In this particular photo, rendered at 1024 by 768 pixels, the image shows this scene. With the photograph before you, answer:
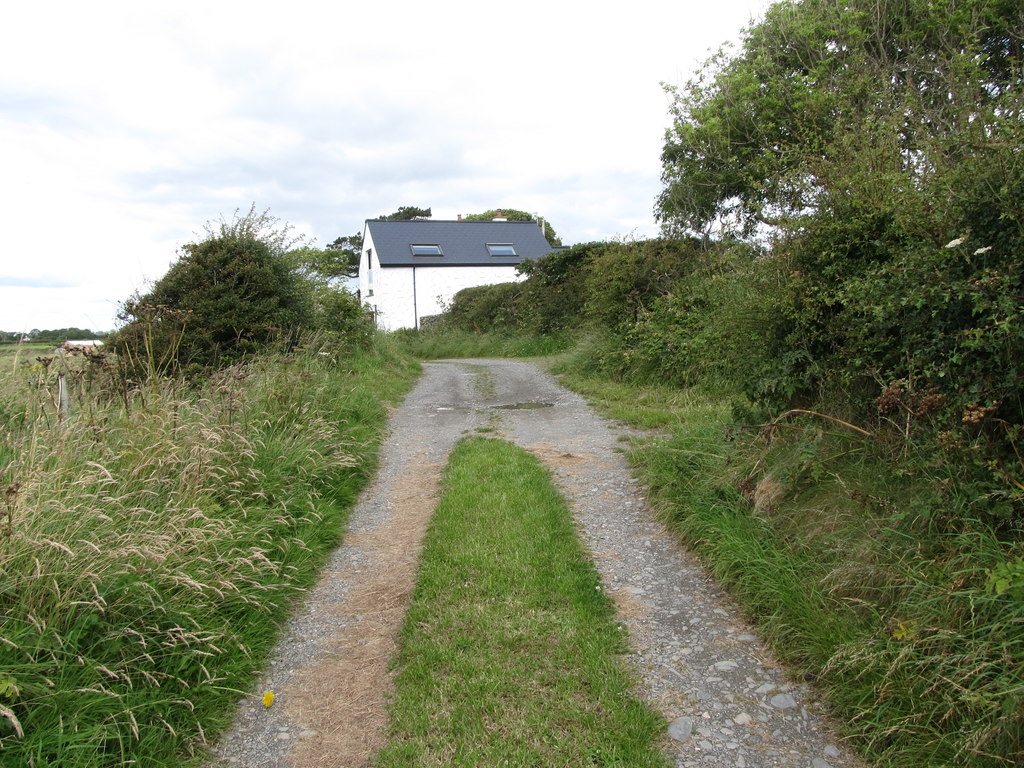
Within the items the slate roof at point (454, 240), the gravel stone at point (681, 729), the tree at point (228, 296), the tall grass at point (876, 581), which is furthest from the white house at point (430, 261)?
the gravel stone at point (681, 729)

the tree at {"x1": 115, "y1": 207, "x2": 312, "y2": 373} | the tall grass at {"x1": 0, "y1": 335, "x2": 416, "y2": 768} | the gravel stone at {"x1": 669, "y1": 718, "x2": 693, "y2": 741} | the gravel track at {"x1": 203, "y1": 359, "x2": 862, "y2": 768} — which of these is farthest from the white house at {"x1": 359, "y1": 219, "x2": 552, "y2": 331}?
the gravel stone at {"x1": 669, "y1": 718, "x2": 693, "y2": 741}

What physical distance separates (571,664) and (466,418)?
22.6 feet

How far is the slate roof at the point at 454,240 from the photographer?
3734 centimetres

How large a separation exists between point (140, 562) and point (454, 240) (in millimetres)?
37326

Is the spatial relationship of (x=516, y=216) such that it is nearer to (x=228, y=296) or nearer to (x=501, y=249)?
(x=501, y=249)

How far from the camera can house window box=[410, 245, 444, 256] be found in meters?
37.7

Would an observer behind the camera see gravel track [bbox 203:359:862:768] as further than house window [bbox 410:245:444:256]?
No

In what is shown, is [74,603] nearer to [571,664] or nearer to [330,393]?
[571,664]

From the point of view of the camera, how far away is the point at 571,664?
10.8 feet

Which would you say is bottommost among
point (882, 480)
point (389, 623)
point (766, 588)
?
point (389, 623)

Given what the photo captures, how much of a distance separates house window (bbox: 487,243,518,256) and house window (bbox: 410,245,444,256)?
312 cm

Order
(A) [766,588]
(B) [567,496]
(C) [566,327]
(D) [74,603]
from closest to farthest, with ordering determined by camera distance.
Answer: (D) [74,603] → (A) [766,588] → (B) [567,496] → (C) [566,327]

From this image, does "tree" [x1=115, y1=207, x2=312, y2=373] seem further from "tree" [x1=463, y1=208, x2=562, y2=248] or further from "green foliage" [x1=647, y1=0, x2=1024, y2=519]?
"tree" [x1=463, y1=208, x2=562, y2=248]

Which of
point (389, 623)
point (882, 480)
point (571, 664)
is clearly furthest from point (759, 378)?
point (389, 623)
